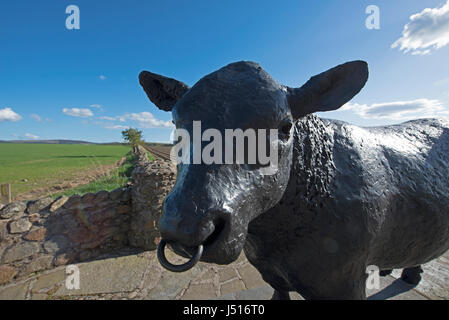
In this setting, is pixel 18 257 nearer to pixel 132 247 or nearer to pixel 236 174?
pixel 132 247

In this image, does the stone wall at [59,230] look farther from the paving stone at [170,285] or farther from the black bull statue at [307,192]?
the black bull statue at [307,192]

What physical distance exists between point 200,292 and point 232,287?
0.61 metres

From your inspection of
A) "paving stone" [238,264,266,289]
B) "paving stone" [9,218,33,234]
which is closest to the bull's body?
"paving stone" [238,264,266,289]

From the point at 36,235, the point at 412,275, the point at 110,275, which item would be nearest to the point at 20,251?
the point at 36,235

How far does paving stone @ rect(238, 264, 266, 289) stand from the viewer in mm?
4101

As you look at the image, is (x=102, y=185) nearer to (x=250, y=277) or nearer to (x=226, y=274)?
(x=226, y=274)

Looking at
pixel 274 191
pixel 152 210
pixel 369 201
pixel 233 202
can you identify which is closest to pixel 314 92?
pixel 274 191

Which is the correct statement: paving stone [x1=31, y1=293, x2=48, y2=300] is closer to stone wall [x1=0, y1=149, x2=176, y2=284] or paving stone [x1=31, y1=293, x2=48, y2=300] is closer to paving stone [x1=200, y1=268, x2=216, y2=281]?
stone wall [x1=0, y1=149, x2=176, y2=284]

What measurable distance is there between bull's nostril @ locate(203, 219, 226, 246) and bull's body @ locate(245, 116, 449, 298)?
1.97 feet

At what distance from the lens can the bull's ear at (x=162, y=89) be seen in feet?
6.50

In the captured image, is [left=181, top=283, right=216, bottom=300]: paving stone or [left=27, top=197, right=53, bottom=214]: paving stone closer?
[left=181, top=283, right=216, bottom=300]: paving stone

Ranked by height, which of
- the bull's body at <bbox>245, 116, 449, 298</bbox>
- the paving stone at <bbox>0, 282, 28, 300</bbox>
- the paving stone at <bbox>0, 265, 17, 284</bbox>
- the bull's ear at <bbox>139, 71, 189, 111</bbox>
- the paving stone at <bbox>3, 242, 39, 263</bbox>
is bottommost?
the paving stone at <bbox>0, 282, 28, 300</bbox>

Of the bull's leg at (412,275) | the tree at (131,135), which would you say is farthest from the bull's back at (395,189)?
the tree at (131,135)
